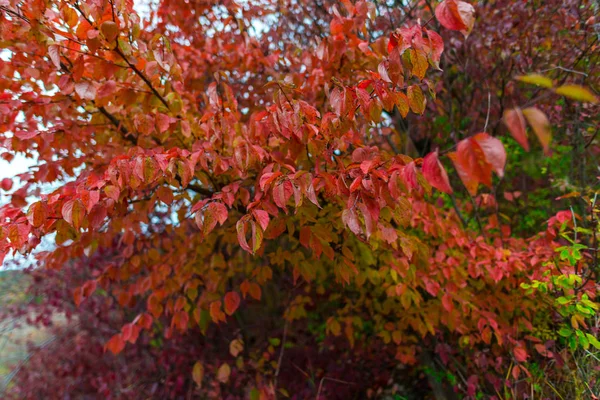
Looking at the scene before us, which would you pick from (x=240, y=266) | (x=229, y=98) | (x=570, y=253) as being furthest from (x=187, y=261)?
(x=570, y=253)

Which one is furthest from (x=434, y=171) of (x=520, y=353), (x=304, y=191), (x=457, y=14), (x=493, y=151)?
(x=520, y=353)

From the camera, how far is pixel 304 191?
1461mm

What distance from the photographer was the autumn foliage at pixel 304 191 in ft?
5.02

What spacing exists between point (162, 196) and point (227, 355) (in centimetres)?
267

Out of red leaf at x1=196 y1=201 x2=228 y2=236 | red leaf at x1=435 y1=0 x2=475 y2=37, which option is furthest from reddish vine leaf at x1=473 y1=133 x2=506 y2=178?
red leaf at x1=196 y1=201 x2=228 y2=236

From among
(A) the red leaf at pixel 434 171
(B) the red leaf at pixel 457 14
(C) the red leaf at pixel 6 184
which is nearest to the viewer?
(A) the red leaf at pixel 434 171

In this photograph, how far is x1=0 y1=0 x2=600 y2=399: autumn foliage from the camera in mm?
1531

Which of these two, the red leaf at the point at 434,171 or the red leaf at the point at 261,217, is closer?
the red leaf at the point at 434,171

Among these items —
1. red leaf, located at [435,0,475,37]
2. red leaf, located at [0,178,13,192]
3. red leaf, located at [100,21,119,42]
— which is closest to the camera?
red leaf, located at [435,0,475,37]

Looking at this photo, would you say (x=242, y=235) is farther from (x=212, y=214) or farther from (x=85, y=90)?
(x=85, y=90)

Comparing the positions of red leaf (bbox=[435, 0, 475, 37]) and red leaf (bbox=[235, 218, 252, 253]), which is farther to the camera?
red leaf (bbox=[235, 218, 252, 253])

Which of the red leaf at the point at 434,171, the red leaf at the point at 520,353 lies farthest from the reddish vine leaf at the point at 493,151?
the red leaf at the point at 520,353

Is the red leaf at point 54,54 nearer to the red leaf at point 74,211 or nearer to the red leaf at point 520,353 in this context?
the red leaf at point 74,211

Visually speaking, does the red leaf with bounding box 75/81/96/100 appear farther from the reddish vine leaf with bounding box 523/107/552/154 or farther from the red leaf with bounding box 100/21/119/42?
the reddish vine leaf with bounding box 523/107/552/154
